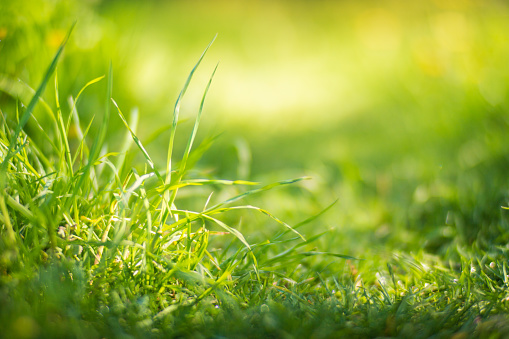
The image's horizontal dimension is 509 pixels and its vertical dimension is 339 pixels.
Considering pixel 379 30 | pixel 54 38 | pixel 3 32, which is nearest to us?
pixel 3 32

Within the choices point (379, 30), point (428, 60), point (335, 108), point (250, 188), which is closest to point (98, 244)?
point (250, 188)

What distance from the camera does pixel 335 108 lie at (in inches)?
111

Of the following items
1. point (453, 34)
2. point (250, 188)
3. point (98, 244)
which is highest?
point (453, 34)

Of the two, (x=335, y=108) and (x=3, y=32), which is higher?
(x=3, y=32)

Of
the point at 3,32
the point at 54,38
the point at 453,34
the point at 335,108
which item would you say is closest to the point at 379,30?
the point at 453,34

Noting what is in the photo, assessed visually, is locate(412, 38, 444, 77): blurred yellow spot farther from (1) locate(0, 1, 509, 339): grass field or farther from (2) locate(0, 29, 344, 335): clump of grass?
(2) locate(0, 29, 344, 335): clump of grass

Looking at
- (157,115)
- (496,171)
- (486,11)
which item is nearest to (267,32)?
(486,11)

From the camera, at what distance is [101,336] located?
2.61ft

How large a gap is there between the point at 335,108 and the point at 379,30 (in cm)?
168

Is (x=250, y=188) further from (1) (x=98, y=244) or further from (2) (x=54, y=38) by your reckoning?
(2) (x=54, y=38)

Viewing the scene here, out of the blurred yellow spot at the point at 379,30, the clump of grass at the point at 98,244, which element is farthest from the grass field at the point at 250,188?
the blurred yellow spot at the point at 379,30

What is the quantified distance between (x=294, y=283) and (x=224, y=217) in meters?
0.59

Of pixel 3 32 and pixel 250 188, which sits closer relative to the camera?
pixel 3 32

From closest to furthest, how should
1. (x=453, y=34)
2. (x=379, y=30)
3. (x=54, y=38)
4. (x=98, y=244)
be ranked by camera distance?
(x=98, y=244) → (x=54, y=38) → (x=453, y=34) → (x=379, y=30)
